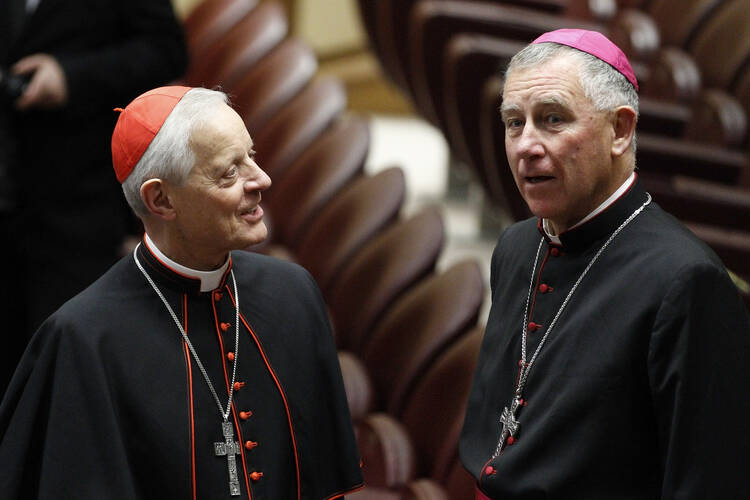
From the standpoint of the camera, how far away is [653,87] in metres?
2.51

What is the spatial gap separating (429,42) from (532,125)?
1.66 m

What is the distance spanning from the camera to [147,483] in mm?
1114

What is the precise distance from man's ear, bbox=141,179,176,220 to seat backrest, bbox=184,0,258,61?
6.12 feet

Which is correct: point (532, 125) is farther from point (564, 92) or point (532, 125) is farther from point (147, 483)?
point (147, 483)

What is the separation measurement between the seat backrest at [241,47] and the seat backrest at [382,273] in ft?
2.88

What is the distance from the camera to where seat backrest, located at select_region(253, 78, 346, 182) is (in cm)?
259

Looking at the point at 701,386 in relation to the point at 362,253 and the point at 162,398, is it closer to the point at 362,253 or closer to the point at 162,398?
the point at 162,398

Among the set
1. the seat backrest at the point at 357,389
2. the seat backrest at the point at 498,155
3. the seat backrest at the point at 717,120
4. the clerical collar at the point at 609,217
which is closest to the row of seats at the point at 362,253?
the seat backrest at the point at 357,389

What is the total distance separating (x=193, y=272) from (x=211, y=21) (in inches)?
76.9

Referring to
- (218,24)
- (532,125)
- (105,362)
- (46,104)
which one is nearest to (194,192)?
(105,362)

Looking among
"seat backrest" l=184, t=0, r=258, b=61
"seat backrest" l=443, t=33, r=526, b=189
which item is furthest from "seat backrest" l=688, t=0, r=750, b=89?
"seat backrest" l=184, t=0, r=258, b=61

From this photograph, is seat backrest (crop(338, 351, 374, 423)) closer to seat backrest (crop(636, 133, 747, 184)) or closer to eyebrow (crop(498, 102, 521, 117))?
seat backrest (crop(636, 133, 747, 184))

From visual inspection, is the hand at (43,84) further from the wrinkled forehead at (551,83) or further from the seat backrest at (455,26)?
the seat backrest at (455,26)

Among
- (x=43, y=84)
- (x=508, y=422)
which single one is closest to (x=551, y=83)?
(x=508, y=422)
